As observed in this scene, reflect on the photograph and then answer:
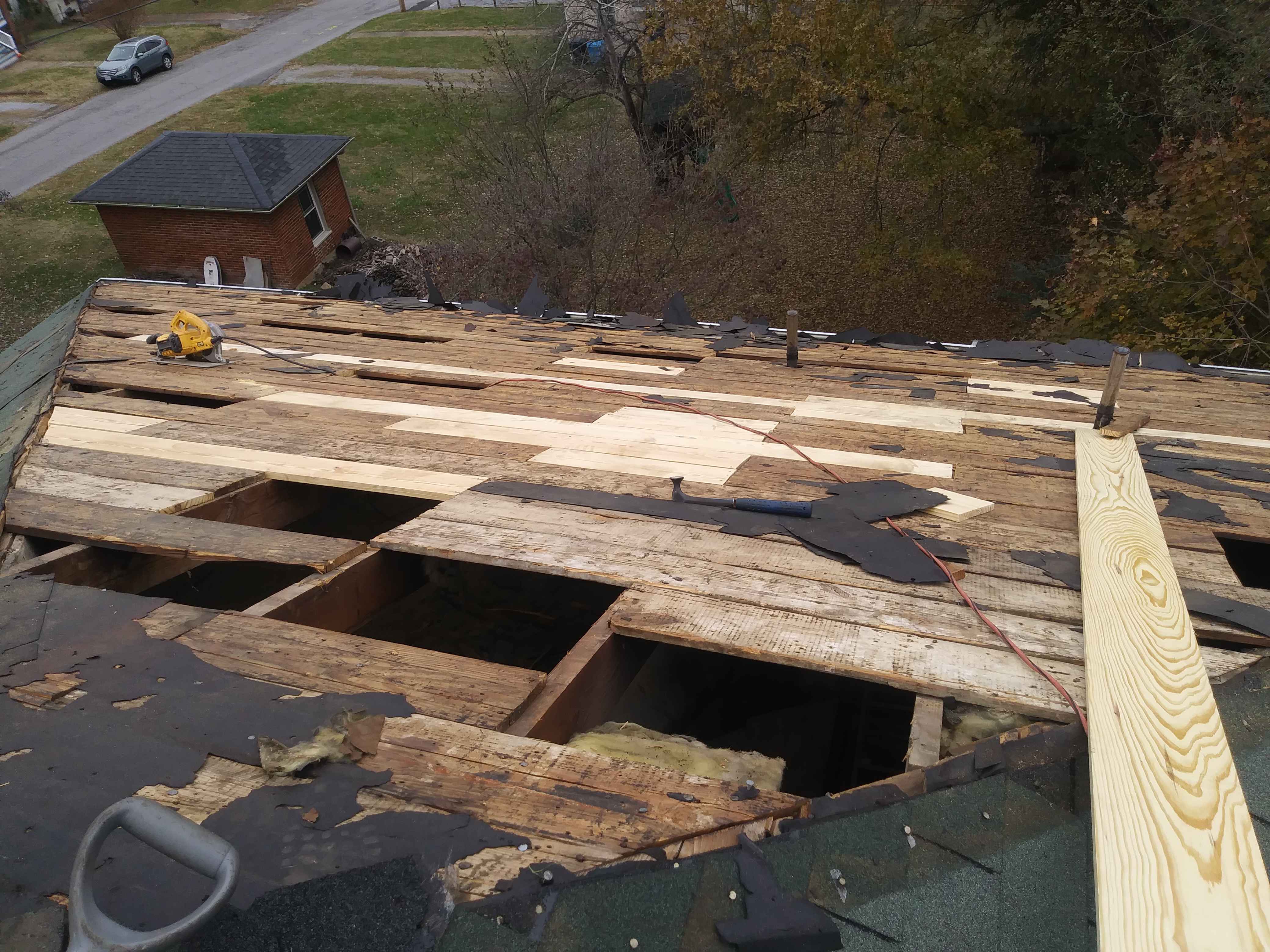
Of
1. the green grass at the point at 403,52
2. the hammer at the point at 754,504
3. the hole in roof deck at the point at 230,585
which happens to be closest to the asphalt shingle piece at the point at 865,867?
the hammer at the point at 754,504

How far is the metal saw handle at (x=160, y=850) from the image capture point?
1.27 metres

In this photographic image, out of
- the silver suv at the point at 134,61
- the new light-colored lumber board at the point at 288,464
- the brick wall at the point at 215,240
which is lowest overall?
the brick wall at the point at 215,240

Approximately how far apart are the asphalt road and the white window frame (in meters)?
9.96

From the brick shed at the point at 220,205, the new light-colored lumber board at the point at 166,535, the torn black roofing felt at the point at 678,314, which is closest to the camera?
the new light-colored lumber board at the point at 166,535

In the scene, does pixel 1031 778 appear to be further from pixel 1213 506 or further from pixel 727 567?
pixel 1213 506

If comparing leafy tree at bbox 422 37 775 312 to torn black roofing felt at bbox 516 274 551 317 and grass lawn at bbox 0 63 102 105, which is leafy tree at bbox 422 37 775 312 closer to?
torn black roofing felt at bbox 516 274 551 317

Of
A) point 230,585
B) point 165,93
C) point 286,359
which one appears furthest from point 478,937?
point 165,93

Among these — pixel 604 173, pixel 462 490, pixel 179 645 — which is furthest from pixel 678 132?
pixel 179 645

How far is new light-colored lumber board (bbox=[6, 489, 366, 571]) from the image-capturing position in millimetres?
3059

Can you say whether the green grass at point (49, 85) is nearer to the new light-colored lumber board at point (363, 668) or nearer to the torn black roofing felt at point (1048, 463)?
the new light-colored lumber board at point (363, 668)

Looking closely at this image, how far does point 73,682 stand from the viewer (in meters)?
2.31

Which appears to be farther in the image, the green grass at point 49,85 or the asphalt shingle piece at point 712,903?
the green grass at point 49,85

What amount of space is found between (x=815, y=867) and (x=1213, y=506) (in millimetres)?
2743

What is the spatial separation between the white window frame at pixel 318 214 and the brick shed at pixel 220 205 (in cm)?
3
